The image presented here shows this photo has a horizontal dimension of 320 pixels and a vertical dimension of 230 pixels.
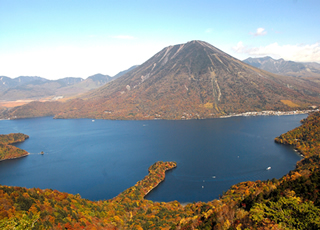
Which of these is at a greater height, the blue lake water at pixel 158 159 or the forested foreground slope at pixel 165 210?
the forested foreground slope at pixel 165 210

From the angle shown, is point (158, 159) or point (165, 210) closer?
point (165, 210)

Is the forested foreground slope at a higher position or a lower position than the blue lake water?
higher

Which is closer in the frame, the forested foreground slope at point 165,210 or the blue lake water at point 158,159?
the forested foreground slope at point 165,210

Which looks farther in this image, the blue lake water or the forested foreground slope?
the blue lake water

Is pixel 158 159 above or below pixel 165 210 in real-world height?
below

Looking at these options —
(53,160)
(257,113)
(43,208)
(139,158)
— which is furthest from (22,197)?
(257,113)
